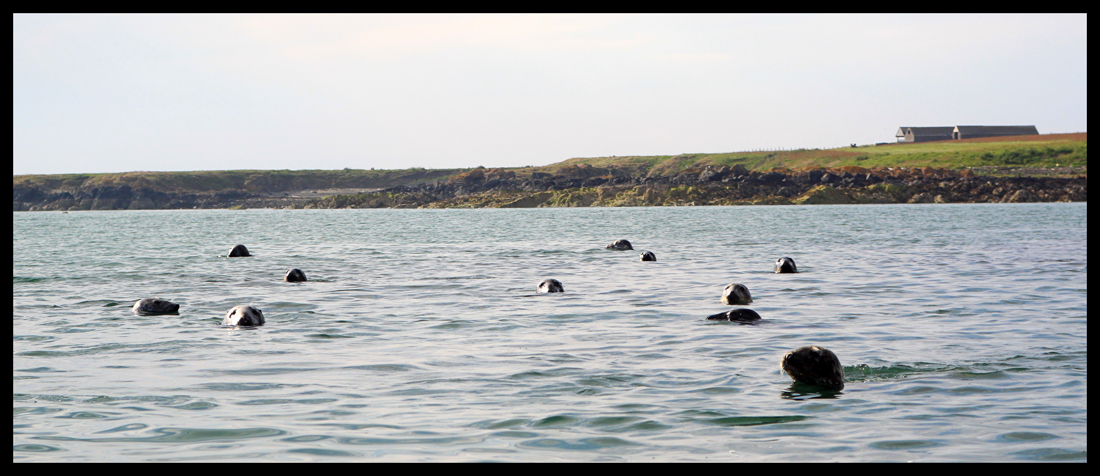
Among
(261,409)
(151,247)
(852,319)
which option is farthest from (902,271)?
(151,247)

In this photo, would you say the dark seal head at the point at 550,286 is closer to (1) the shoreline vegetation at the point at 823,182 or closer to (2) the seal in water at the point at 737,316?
(2) the seal in water at the point at 737,316

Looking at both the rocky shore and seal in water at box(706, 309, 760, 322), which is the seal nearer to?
seal in water at box(706, 309, 760, 322)

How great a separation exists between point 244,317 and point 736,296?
992 centimetres

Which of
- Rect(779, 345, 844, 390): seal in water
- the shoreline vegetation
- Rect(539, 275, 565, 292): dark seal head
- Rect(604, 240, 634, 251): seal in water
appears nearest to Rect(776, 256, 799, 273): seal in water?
Rect(539, 275, 565, 292): dark seal head

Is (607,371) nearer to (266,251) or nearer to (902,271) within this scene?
(902,271)

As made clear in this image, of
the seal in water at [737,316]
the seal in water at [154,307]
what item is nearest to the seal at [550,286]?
the seal in water at [737,316]

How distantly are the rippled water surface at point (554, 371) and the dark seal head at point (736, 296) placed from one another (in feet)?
2.17

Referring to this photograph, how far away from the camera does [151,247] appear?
171 feet

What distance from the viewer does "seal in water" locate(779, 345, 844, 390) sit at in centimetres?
1120

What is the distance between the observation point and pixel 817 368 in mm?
11242

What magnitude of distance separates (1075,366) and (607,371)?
19.0ft

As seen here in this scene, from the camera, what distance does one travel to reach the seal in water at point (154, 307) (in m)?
19.6

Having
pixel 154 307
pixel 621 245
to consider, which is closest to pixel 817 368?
pixel 154 307

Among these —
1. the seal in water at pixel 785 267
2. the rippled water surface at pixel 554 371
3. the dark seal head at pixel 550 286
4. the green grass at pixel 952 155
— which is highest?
the green grass at pixel 952 155
